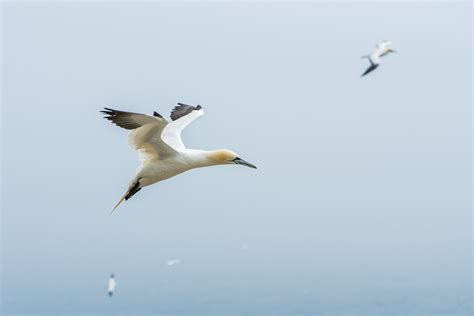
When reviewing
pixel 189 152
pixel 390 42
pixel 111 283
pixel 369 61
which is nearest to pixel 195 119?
pixel 189 152

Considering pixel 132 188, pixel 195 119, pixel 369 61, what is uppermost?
pixel 369 61

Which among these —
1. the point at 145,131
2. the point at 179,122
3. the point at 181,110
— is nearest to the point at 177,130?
the point at 179,122

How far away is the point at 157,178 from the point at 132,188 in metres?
0.37

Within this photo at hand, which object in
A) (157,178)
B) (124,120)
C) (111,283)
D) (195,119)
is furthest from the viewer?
(111,283)

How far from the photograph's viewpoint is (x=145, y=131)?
26.8ft

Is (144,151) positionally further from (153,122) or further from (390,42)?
(390,42)

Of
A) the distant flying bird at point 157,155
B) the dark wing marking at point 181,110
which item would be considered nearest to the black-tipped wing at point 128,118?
the distant flying bird at point 157,155

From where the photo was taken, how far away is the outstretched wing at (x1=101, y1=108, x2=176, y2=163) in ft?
26.0

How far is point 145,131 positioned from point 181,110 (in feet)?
7.23

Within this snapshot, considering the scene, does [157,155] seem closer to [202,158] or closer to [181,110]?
[202,158]

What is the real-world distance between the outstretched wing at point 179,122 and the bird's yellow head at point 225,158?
18.8 inches

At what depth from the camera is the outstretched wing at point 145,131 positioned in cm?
792

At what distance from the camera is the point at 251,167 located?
27.6ft

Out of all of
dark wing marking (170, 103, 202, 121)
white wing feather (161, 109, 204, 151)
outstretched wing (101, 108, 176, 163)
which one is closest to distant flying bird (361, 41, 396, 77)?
dark wing marking (170, 103, 202, 121)
